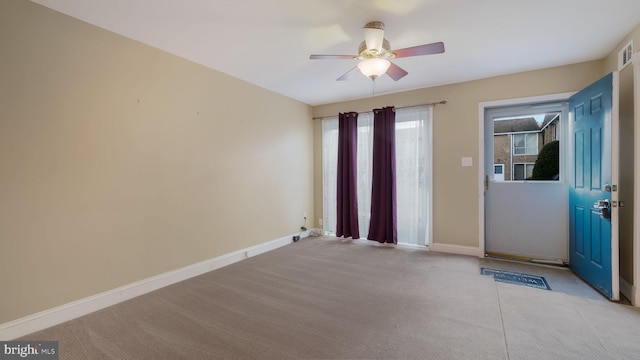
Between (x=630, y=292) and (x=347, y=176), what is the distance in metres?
3.62

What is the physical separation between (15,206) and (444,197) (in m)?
4.78

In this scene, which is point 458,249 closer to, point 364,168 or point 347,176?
point 364,168

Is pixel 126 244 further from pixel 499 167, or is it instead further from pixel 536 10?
pixel 499 167

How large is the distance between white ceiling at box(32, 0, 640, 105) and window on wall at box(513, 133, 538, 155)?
914 millimetres

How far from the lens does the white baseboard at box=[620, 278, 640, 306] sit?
2436 millimetres

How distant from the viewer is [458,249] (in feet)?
13.5

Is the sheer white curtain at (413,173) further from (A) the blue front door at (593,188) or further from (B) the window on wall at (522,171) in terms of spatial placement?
(A) the blue front door at (593,188)

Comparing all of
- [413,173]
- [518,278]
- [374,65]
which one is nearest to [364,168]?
[413,173]

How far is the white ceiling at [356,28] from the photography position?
7.27ft

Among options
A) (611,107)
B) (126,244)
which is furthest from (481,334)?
(126,244)

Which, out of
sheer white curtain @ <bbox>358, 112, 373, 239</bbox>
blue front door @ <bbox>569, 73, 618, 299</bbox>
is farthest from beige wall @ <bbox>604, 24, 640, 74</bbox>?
sheer white curtain @ <bbox>358, 112, 373, 239</bbox>

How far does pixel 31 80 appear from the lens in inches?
84.6

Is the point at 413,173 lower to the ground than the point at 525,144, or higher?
lower

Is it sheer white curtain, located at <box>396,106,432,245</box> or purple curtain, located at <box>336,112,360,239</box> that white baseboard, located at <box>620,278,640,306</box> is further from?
purple curtain, located at <box>336,112,360,239</box>
